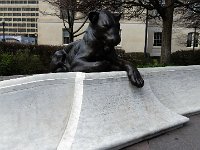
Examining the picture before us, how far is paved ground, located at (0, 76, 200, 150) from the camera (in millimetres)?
5055

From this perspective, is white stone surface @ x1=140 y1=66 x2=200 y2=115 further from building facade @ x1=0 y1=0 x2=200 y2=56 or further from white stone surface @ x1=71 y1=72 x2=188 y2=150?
building facade @ x1=0 y1=0 x2=200 y2=56

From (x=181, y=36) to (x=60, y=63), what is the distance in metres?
38.4

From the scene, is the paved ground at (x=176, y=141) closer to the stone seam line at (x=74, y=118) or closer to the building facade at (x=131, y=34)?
the stone seam line at (x=74, y=118)

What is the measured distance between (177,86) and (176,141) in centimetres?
215

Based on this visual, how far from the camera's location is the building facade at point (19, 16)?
116 meters

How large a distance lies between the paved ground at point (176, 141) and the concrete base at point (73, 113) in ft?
0.41

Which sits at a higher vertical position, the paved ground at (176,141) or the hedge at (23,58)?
the hedge at (23,58)

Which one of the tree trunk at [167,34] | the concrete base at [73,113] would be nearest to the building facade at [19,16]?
the tree trunk at [167,34]

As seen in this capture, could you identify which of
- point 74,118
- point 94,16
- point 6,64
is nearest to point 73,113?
point 74,118

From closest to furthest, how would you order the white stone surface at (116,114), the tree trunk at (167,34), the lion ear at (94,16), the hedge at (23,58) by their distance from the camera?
the white stone surface at (116,114) → the lion ear at (94,16) → the tree trunk at (167,34) → the hedge at (23,58)

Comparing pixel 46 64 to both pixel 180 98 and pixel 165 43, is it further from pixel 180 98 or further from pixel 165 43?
pixel 180 98

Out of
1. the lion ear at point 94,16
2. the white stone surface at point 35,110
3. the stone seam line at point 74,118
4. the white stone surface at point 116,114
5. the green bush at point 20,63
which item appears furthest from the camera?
the green bush at point 20,63

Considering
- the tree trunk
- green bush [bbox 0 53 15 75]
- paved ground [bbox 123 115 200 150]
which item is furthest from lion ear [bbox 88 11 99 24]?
green bush [bbox 0 53 15 75]

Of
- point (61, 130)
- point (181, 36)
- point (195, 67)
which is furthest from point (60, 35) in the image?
point (61, 130)
